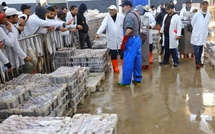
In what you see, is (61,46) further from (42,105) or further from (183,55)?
(183,55)

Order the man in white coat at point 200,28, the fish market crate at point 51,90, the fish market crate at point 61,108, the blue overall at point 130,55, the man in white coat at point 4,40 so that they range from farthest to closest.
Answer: the man in white coat at point 200,28, the blue overall at point 130,55, the man in white coat at point 4,40, the fish market crate at point 51,90, the fish market crate at point 61,108

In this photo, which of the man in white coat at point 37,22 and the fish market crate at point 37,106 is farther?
the man in white coat at point 37,22

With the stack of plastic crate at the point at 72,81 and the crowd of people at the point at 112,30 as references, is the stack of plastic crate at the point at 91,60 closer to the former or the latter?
the crowd of people at the point at 112,30

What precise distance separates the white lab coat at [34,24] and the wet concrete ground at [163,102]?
1.63 meters

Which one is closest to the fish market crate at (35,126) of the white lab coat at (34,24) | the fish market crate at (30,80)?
the fish market crate at (30,80)

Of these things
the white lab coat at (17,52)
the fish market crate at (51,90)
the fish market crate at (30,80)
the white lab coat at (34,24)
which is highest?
the white lab coat at (34,24)

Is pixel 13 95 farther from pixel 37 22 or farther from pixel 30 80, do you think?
pixel 37 22

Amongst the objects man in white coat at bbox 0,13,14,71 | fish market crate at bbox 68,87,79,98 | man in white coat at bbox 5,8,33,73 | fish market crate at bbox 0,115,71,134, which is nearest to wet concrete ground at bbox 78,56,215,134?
fish market crate at bbox 68,87,79,98

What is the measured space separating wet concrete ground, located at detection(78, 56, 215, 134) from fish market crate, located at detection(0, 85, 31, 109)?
1154 millimetres

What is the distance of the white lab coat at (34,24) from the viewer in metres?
4.42

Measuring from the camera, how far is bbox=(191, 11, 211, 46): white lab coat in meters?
5.47

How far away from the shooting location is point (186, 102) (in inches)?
153

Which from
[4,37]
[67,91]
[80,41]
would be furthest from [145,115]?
[80,41]

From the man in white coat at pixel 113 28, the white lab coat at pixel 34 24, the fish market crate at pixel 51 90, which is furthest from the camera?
the man in white coat at pixel 113 28
